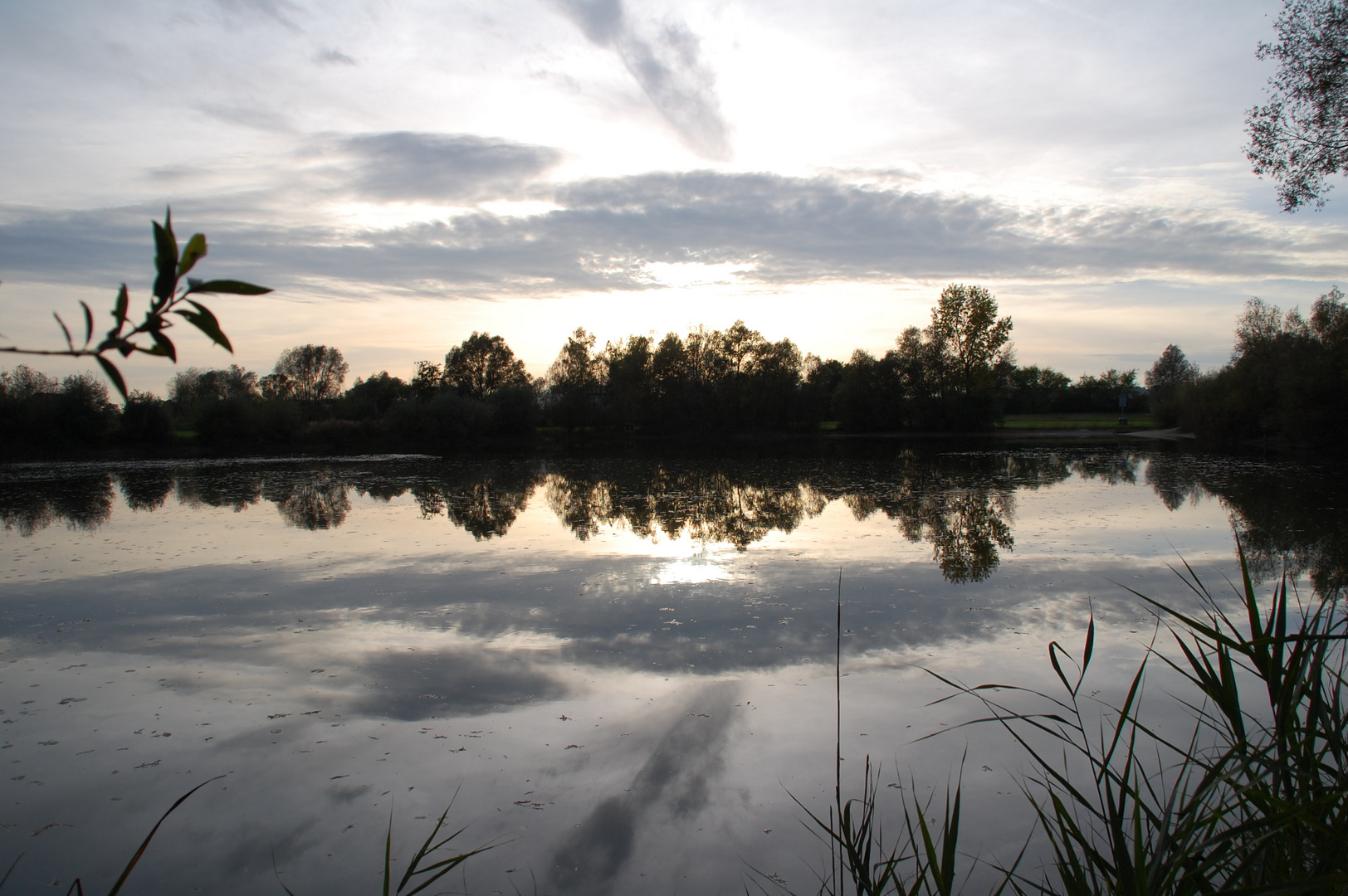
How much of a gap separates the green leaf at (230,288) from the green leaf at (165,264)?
0.05 m

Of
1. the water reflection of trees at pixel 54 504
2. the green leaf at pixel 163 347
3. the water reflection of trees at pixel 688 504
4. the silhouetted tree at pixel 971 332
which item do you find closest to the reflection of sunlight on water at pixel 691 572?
the water reflection of trees at pixel 688 504

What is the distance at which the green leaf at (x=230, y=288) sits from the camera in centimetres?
95

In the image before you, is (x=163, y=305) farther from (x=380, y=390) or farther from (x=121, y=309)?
(x=380, y=390)

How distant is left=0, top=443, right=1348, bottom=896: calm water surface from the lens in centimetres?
375

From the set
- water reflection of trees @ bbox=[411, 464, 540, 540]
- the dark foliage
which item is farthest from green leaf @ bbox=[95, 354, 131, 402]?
the dark foliage

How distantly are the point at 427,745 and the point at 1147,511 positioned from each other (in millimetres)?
12863

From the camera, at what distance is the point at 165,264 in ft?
3.24

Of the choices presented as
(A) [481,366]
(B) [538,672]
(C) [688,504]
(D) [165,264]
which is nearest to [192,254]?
(D) [165,264]

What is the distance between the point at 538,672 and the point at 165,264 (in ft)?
17.1

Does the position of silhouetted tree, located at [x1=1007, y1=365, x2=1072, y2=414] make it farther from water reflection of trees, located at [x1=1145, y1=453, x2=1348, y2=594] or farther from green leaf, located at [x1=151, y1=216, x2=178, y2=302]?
green leaf, located at [x1=151, y1=216, x2=178, y2=302]

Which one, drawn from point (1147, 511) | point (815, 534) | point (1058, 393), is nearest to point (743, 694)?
point (815, 534)

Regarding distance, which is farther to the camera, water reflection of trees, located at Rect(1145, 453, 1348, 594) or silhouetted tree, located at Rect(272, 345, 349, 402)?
silhouetted tree, located at Rect(272, 345, 349, 402)

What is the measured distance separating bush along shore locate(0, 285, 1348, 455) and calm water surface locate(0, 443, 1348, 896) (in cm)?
2164

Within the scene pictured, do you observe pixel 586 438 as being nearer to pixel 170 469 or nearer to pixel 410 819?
pixel 170 469
